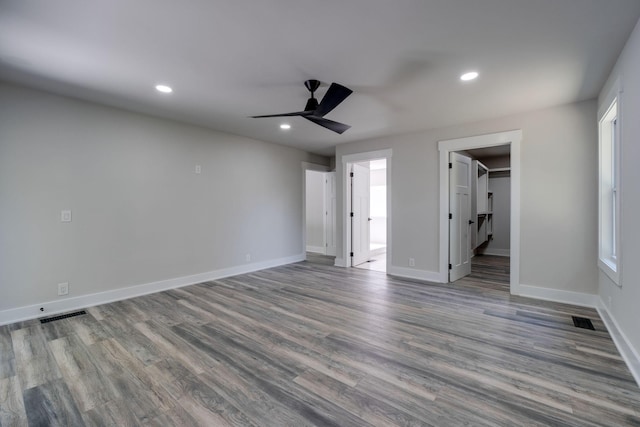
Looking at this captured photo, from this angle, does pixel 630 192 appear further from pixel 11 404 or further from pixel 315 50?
pixel 11 404

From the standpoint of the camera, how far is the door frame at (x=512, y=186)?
379cm

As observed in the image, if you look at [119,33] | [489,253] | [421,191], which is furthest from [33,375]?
[489,253]

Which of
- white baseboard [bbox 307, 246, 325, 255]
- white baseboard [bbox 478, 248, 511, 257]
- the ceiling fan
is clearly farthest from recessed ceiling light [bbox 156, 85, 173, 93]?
white baseboard [bbox 478, 248, 511, 257]

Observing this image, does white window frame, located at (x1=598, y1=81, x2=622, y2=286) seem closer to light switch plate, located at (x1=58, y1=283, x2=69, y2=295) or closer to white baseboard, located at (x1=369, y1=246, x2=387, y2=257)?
white baseboard, located at (x1=369, y1=246, x2=387, y2=257)

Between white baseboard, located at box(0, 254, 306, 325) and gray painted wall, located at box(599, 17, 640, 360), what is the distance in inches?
192

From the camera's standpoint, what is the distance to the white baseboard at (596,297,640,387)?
196 cm

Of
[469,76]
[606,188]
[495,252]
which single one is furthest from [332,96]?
[495,252]

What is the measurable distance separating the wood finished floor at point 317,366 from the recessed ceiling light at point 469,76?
8.19ft

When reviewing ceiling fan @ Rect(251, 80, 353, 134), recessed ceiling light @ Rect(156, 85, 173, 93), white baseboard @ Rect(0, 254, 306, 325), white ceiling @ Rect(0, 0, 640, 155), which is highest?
recessed ceiling light @ Rect(156, 85, 173, 93)

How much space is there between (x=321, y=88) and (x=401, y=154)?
2384mm

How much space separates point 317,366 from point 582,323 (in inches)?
111

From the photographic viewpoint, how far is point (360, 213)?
6.00m

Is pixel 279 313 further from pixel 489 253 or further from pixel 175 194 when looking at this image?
pixel 489 253

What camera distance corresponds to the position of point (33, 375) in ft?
6.66
